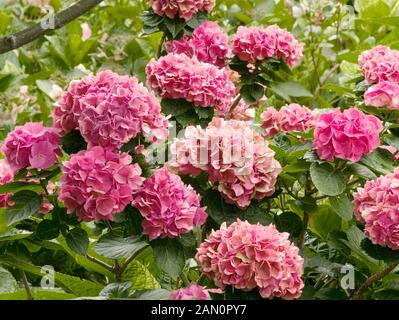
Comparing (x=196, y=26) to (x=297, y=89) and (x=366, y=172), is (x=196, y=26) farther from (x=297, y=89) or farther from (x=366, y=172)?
(x=366, y=172)

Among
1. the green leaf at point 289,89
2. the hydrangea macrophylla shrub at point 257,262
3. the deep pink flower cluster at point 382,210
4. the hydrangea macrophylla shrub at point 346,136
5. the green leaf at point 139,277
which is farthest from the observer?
the green leaf at point 289,89

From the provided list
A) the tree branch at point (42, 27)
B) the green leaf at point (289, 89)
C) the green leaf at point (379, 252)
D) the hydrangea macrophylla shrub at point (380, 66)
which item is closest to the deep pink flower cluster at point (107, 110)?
the tree branch at point (42, 27)

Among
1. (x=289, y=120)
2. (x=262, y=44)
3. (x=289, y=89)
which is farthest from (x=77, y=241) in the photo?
(x=289, y=89)

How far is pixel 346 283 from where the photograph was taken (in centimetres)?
153

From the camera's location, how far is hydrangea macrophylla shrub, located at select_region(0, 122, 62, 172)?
4.59 ft


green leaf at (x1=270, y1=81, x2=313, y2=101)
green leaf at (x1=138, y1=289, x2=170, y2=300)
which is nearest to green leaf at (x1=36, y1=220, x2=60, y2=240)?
green leaf at (x1=138, y1=289, x2=170, y2=300)

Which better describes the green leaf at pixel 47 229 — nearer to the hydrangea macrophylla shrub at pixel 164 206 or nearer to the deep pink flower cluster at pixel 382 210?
the hydrangea macrophylla shrub at pixel 164 206

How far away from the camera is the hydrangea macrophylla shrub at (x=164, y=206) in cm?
135

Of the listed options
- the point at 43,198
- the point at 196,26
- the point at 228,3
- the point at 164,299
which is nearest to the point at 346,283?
the point at 164,299

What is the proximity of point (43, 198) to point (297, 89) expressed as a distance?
1114mm

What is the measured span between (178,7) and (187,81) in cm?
36

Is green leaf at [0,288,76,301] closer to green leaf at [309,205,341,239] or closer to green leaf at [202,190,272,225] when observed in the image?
green leaf at [202,190,272,225]

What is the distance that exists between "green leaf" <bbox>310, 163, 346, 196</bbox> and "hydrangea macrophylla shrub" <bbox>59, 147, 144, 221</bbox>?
1.08 ft

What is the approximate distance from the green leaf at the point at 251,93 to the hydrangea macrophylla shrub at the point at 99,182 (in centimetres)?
73
